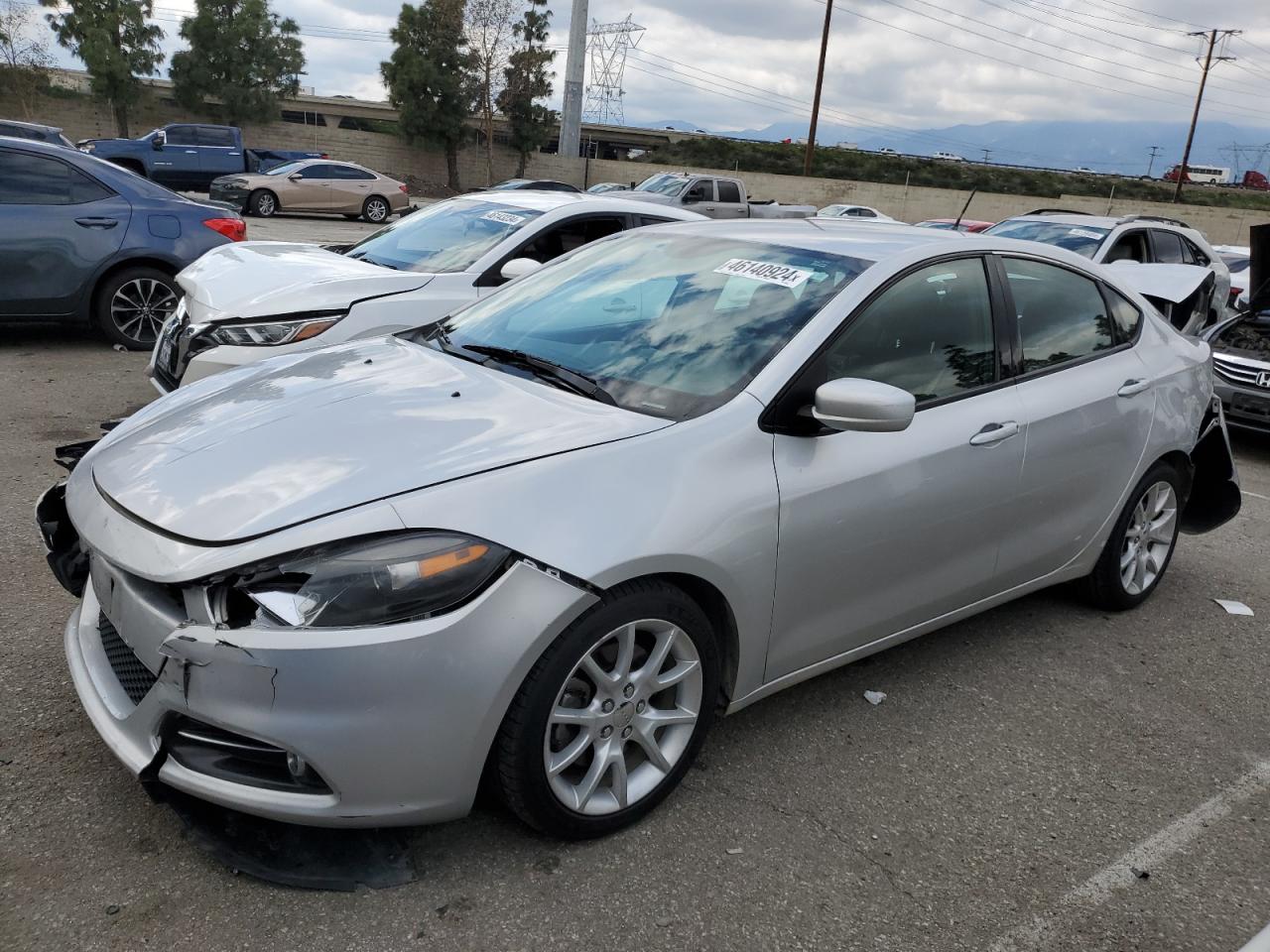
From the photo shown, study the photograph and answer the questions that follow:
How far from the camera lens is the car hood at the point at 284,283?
533cm

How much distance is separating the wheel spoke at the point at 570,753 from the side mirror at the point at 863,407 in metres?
1.09

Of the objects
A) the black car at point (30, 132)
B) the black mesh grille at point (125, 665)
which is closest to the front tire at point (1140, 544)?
the black mesh grille at point (125, 665)

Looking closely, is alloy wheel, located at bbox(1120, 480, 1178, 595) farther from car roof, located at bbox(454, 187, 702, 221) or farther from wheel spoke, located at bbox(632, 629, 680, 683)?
car roof, located at bbox(454, 187, 702, 221)

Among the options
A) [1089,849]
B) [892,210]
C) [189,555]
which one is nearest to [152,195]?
[189,555]

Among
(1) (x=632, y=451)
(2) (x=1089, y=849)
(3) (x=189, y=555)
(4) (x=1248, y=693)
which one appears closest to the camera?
(3) (x=189, y=555)

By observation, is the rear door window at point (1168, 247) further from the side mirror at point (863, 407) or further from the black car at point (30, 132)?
the black car at point (30, 132)

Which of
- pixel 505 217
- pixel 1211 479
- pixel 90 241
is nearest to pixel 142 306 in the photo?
pixel 90 241

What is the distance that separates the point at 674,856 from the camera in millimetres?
2570

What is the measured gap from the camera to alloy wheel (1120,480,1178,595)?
4.26m

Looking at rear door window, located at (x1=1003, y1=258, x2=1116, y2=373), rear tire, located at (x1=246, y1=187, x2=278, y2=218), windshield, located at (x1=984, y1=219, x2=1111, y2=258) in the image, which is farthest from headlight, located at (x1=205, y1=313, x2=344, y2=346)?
rear tire, located at (x1=246, y1=187, x2=278, y2=218)

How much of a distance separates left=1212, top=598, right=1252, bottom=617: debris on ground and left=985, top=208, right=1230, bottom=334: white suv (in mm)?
5303

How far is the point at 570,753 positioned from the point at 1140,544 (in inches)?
121

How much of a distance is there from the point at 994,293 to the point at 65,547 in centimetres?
319

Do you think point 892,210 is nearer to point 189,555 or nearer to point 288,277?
point 288,277
